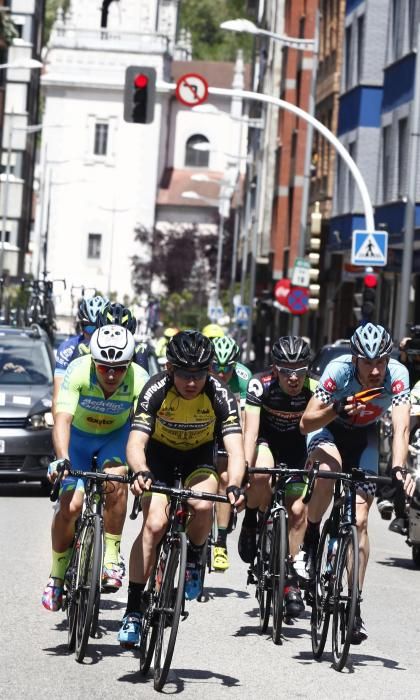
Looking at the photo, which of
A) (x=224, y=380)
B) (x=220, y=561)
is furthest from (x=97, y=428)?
(x=224, y=380)

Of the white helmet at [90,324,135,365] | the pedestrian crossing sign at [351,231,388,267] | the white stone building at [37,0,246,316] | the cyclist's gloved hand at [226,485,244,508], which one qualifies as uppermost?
the white stone building at [37,0,246,316]

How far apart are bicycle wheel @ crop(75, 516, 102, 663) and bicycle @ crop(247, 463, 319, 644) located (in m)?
1.23

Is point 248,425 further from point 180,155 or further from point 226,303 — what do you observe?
point 180,155

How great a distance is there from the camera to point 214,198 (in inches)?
5231

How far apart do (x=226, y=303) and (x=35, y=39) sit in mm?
20826

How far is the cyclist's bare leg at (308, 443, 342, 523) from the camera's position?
11.0 metres

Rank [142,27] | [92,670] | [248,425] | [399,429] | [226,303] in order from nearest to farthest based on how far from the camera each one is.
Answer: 1. [92,670]
2. [399,429]
3. [248,425]
4. [226,303]
5. [142,27]

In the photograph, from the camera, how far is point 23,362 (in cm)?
2228

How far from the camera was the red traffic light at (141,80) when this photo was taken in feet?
100

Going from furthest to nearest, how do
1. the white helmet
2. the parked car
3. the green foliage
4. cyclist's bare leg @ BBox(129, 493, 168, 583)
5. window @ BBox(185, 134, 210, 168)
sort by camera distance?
the green foliage < window @ BBox(185, 134, 210, 168) < the parked car < the white helmet < cyclist's bare leg @ BBox(129, 493, 168, 583)

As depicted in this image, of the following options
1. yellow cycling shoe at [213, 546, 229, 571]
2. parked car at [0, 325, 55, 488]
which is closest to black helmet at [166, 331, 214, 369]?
yellow cycling shoe at [213, 546, 229, 571]

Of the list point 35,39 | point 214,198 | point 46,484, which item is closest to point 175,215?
point 214,198

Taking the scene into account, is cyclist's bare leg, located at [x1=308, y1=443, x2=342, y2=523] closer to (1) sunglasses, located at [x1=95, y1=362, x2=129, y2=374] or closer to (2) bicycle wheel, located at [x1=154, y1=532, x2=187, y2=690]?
(1) sunglasses, located at [x1=95, y1=362, x2=129, y2=374]

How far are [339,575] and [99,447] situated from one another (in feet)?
6.21
